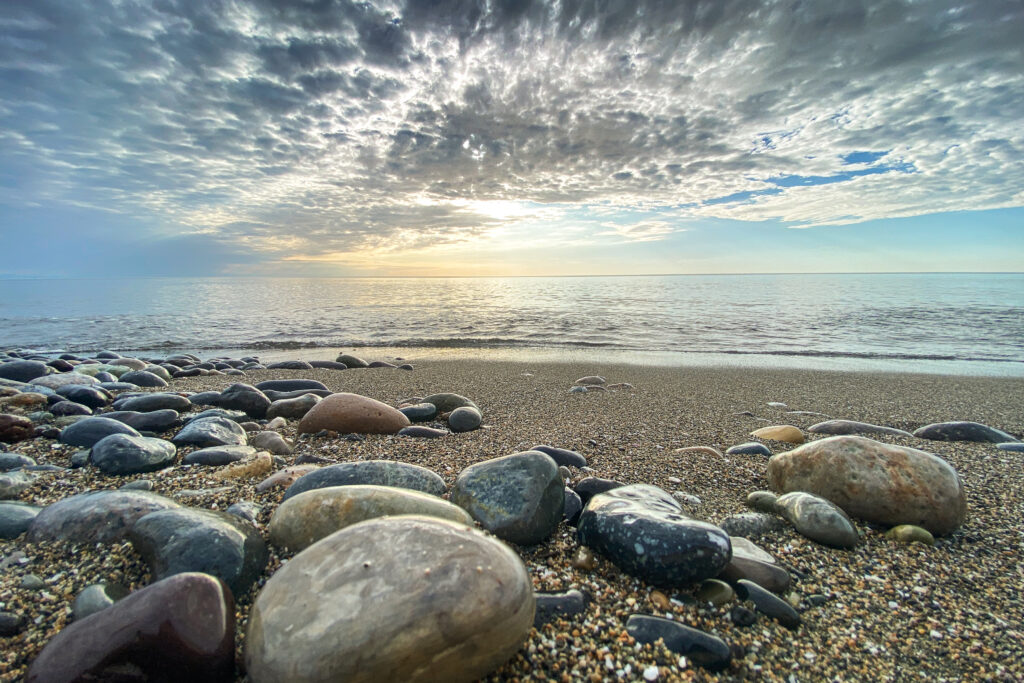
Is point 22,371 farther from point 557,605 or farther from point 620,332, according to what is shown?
point 620,332

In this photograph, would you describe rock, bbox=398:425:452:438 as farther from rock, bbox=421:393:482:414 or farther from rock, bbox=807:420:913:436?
rock, bbox=807:420:913:436

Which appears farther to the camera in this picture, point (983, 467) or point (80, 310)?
point (80, 310)

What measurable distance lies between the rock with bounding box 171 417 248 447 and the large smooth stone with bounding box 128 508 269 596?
5.99ft

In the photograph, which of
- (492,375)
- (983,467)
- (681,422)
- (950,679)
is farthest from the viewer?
(492,375)

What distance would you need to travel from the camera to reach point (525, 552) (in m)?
2.32

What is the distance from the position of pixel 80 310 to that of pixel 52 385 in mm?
24207

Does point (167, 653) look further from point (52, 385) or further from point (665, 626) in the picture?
→ point (52, 385)

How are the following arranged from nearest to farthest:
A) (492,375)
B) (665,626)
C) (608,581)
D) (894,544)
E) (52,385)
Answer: (665,626)
(608,581)
(894,544)
(52,385)
(492,375)

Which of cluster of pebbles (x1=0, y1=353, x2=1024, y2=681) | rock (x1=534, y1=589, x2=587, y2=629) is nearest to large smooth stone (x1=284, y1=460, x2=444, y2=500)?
cluster of pebbles (x1=0, y1=353, x2=1024, y2=681)

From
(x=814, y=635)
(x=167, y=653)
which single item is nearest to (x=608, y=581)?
(x=814, y=635)

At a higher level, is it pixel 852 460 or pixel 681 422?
pixel 852 460

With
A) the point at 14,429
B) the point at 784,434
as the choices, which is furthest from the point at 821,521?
the point at 14,429

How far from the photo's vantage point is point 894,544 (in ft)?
8.14

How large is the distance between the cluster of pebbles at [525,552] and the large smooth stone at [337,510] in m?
0.01
